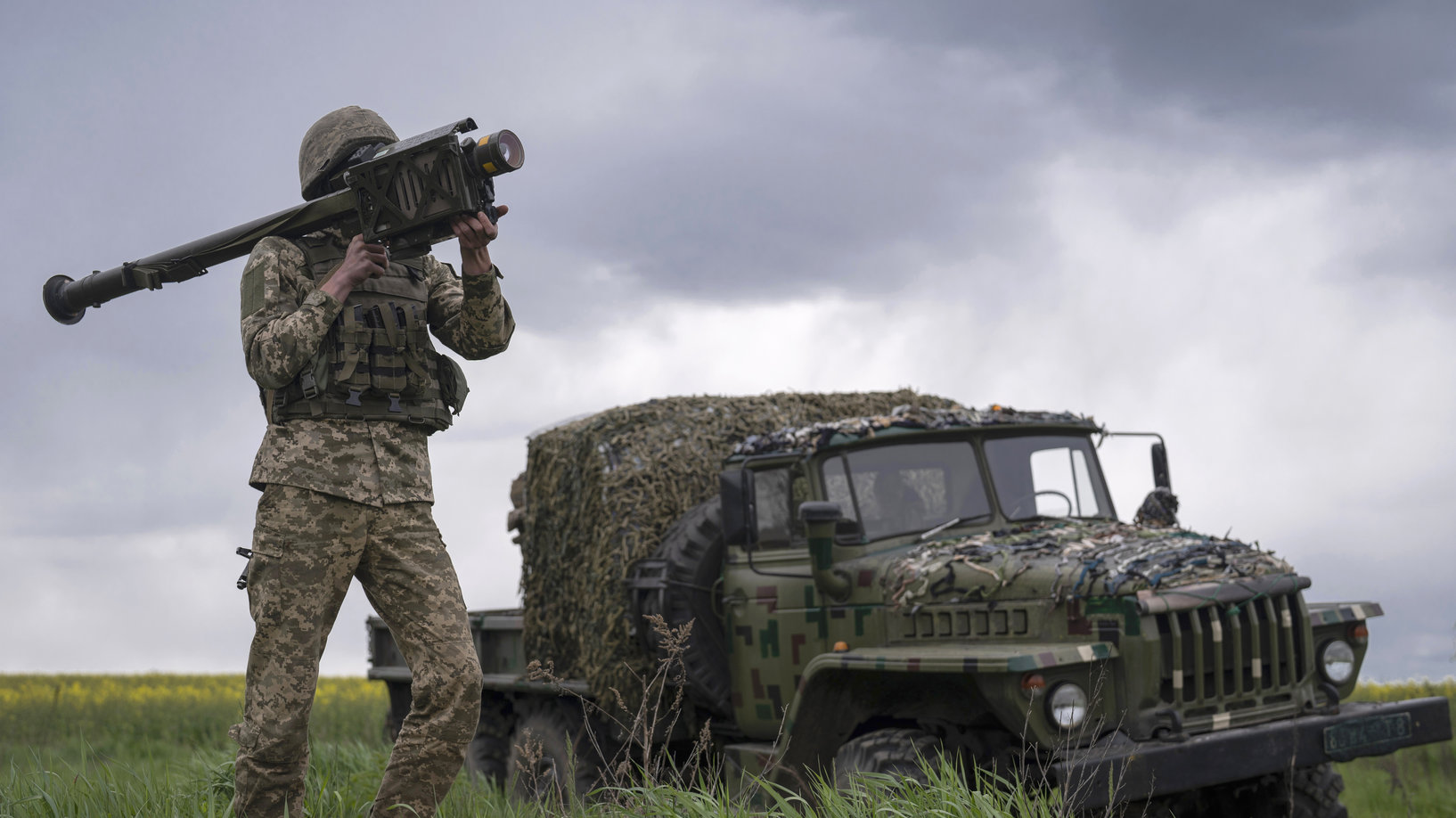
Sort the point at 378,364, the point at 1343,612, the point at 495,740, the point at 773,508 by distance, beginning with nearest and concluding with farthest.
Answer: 1. the point at 378,364
2. the point at 1343,612
3. the point at 773,508
4. the point at 495,740

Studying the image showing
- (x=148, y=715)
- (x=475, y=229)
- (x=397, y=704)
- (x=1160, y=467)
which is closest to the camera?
(x=475, y=229)

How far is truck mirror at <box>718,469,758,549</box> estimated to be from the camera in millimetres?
6121

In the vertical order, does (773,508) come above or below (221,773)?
above

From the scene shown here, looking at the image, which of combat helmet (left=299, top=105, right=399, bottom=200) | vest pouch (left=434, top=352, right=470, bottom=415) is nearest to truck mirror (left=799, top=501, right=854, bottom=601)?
vest pouch (left=434, top=352, right=470, bottom=415)

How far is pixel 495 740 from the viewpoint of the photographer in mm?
8664

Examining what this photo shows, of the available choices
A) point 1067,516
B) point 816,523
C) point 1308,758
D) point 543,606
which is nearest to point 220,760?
point 543,606

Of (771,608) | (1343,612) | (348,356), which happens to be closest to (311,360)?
(348,356)

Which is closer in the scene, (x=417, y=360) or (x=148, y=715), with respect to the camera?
(x=417, y=360)

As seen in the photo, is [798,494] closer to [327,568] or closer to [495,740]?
[327,568]

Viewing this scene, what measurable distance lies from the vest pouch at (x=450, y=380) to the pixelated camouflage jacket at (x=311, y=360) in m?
0.07

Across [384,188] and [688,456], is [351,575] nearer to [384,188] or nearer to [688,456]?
[384,188]

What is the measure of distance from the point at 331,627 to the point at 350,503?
19.6 inches

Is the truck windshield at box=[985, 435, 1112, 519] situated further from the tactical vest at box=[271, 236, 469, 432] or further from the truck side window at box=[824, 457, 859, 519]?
the tactical vest at box=[271, 236, 469, 432]

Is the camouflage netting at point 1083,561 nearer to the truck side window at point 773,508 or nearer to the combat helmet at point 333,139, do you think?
the truck side window at point 773,508
